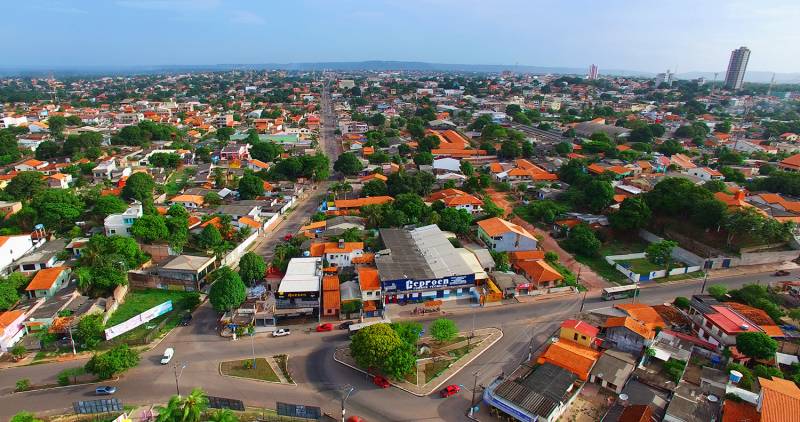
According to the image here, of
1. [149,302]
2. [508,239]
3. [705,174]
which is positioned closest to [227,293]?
[149,302]

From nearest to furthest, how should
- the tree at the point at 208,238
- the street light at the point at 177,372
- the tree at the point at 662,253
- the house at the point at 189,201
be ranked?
the street light at the point at 177,372 < the tree at the point at 662,253 < the tree at the point at 208,238 < the house at the point at 189,201

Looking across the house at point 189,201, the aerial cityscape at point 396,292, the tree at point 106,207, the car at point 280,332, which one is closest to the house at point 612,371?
the aerial cityscape at point 396,292

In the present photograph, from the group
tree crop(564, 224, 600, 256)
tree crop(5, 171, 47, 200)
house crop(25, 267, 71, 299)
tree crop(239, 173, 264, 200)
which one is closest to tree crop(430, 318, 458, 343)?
tree crop(564, 224, 600, 256)

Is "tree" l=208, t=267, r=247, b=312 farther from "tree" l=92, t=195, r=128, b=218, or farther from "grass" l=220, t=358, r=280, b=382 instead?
"tree" l=92, t=195, r=128, b=218

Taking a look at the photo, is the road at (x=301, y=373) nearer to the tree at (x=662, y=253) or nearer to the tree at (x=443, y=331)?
the tree at (x=443, y=331)

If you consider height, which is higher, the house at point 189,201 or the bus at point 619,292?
the house at point 189,201

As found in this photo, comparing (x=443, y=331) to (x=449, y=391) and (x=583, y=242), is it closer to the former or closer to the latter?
(x=449, y=391)

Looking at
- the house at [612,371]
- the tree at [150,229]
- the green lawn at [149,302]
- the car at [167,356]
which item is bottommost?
the green lawn at [149,302]
